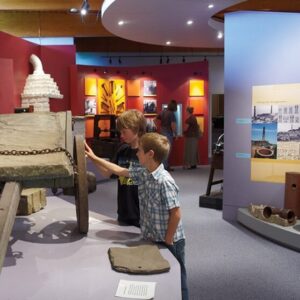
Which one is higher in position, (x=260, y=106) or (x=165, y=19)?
(x=165, y=19)

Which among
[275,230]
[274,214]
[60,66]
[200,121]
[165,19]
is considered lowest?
[275,230]

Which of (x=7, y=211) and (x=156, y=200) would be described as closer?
→ (x=7, y=211)

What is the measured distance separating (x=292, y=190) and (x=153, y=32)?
4.65 meters

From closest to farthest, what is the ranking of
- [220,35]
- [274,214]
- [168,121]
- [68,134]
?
1. [68,134]
2. [274,214]
3. [220,35]
4. [168,121]

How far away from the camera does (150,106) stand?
494 inches

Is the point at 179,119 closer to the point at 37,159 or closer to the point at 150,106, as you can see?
the point at 150,106

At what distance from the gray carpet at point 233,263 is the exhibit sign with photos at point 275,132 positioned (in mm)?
935

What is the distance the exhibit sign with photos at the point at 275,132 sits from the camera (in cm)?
543

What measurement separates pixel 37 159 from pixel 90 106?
1005cm

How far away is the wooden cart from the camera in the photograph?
179cm

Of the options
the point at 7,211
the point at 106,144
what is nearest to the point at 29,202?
the point at 7,211

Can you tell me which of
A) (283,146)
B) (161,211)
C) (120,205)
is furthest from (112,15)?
(161,211)

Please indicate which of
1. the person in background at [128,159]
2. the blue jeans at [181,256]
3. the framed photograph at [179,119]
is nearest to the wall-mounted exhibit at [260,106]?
the person in background at [128,159]

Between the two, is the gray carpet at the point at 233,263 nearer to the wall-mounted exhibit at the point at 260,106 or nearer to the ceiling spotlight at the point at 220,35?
the wall-mounted exhibit at the point at 260,106
